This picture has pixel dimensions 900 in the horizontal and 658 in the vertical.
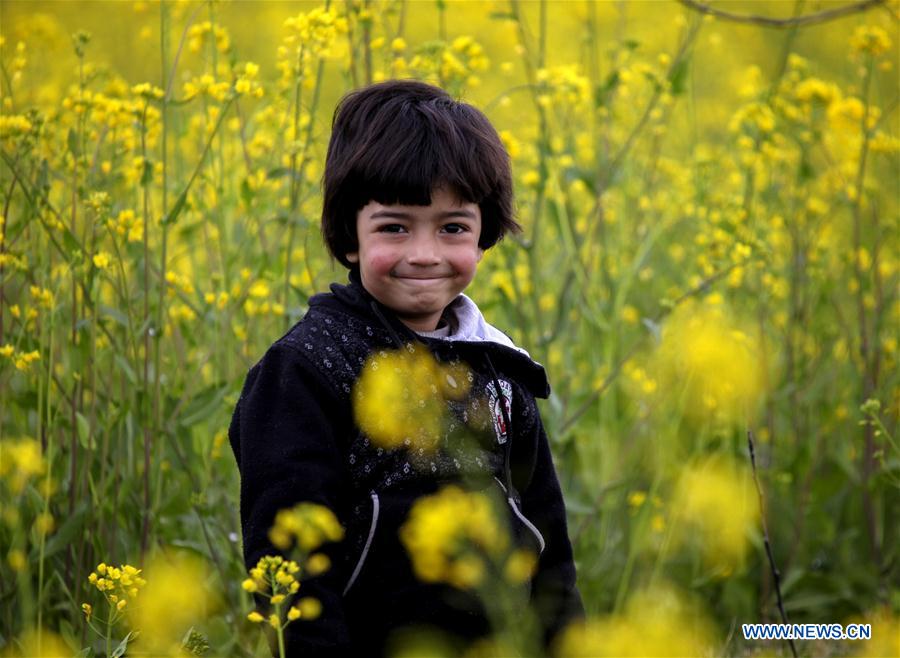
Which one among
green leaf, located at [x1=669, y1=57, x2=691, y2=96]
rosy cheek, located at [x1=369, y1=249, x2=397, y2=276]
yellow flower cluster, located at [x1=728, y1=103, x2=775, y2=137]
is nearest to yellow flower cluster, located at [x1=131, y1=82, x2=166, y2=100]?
rosy cheek, located at [x1=369, y1=249, x2=397, y2=276]

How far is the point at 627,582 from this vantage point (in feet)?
9.82

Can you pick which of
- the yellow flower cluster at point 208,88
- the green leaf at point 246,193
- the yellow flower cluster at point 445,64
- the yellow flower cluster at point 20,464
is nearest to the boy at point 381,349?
the yellow flower cluster at point 20,464

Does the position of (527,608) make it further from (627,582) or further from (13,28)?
(13,28)

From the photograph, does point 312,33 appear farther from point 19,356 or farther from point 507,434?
point 507,434

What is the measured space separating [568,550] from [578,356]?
151 centimetres

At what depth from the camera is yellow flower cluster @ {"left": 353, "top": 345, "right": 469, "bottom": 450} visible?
165cm

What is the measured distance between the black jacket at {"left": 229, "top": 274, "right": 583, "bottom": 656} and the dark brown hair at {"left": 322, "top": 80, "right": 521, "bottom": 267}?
141 mm

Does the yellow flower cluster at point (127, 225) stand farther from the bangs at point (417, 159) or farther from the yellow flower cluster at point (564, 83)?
the yellow flower cluster at point (564, 83)

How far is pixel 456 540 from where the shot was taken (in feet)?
4.95

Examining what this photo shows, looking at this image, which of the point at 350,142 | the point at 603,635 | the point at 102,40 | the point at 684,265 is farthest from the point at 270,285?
the point at 102,40

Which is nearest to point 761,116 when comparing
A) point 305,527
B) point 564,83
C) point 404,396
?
point 564,83

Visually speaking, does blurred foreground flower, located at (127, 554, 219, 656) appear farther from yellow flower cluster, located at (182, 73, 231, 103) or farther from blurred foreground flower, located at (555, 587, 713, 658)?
yellow flower cluster, located at (182, 73, 231, 103)

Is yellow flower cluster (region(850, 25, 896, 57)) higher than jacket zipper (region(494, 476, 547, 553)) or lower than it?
higher

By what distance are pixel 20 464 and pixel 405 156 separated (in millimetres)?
893
